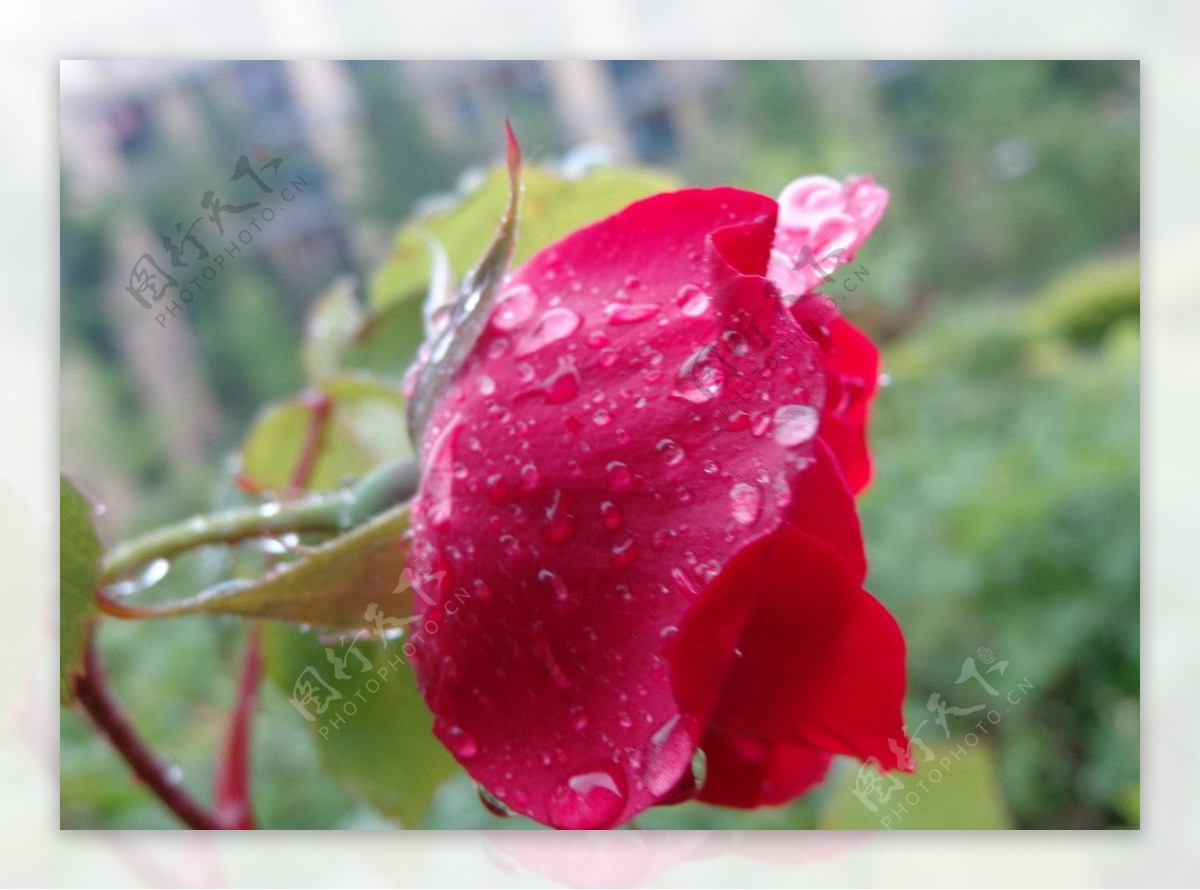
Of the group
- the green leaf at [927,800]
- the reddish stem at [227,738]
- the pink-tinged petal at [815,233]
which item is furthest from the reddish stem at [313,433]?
the green leaf at [927,800]

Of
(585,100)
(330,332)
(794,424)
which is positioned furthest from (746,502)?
(585,100)

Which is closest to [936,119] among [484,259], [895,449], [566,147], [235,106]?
[895,449]

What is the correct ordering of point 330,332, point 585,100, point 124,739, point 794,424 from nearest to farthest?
point 794,424, point 124,739, point 330,332, point 585,100

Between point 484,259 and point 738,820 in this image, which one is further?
point 738,820

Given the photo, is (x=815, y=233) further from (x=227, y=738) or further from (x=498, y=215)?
(x=227, y=738)

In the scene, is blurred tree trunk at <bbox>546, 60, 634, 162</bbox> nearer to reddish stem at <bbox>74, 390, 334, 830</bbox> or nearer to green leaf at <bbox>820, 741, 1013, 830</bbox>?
reddish stem at <bbox>74, 390, 334, 830</bbox>

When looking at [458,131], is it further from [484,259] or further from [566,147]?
[484,259]
